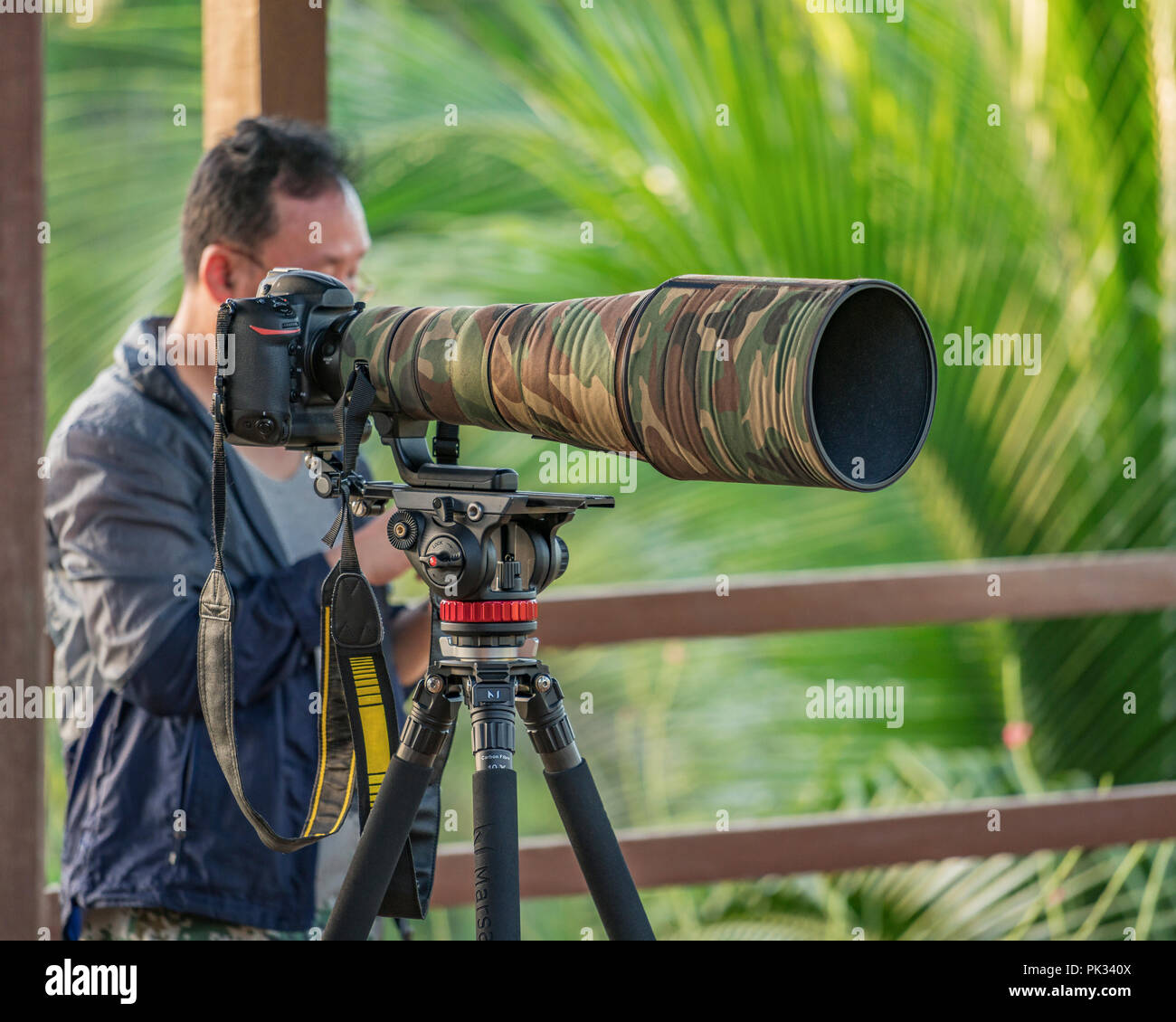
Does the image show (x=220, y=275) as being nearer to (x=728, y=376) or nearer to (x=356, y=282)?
(x=356, y=282)

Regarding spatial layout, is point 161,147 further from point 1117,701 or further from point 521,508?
point 521,508

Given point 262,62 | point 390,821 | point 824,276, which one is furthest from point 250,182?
point 824,276

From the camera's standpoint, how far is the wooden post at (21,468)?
117cm

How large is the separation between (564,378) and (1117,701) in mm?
2484

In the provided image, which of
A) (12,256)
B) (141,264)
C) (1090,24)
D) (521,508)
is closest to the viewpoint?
(521,508)

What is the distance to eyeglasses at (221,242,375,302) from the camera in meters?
1.30

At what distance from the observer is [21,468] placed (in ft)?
3.87

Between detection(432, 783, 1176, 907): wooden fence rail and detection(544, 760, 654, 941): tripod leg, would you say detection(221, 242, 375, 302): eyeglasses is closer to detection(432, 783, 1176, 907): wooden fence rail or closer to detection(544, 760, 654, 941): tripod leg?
detection(544, 760, 654, 941): tripod leg

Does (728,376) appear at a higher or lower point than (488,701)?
higher

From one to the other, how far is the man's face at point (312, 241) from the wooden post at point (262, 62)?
32 centimetres

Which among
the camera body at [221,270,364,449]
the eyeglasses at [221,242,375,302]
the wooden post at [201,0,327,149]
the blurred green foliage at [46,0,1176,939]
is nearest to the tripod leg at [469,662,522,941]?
the camera body at [221,270,364,449]

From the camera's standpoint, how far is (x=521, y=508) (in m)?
0.92

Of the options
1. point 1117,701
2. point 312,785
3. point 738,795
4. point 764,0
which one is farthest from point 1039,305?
point 312,785

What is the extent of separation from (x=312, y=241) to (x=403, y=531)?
482 mm
